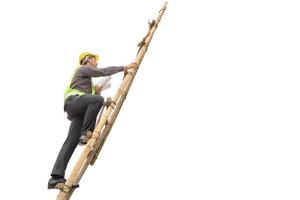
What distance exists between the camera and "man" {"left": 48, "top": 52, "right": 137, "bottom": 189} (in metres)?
8.06

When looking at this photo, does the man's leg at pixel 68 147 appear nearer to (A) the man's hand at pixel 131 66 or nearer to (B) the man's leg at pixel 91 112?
(B) the man's leg at pixel 91 112

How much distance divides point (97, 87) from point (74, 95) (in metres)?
0.51

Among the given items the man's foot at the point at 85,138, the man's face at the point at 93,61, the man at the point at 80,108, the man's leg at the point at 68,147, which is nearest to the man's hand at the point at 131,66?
the man at the point at 80,108

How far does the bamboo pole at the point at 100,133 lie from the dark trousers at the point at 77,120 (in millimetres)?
192

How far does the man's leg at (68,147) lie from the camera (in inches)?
317

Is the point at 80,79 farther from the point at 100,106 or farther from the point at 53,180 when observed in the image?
the point at 53,180

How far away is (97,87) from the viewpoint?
867 cm

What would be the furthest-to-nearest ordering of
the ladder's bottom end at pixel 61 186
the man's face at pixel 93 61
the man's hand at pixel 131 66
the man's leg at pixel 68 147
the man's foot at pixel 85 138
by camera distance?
1. the man's face at pixel 93 61
2. the man's hand at pixel 131 66
3. the man's leg at pixel 68 147
4. the man's foot at pixel 85 138
5. the ladder's bottom end at pixel 61 186

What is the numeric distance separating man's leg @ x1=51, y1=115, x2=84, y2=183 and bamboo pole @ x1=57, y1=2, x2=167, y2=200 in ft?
1.13

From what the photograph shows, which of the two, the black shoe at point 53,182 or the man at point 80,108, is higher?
the man at point 80,108

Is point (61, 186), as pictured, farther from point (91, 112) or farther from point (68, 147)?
point (91, 112)

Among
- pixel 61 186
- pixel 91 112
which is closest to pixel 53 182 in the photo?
pixel 61 186

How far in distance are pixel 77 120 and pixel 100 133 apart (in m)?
0.61

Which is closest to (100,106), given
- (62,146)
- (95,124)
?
(95,124)
